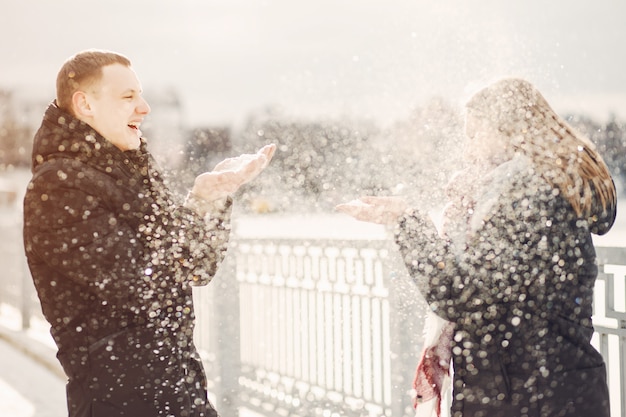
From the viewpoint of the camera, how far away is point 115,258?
1940 mm

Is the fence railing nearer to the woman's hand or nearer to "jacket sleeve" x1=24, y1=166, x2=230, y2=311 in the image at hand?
the woman's hand

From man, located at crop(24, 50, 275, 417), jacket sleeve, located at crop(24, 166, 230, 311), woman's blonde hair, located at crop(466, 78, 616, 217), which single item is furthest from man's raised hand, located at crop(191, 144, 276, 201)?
woman's blonde hair, located at crop(466, 78, 616, 217)

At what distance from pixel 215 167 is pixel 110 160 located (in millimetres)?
318

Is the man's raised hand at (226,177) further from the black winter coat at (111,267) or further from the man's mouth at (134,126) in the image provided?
the man's mouth at (134,126)

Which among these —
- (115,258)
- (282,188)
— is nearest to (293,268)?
(115,258)

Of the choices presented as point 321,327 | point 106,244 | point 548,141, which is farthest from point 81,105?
point 321,327

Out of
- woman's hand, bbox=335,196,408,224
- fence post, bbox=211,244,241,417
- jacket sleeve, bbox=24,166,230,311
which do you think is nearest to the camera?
jacket sleeve, bbox=24,166,230,311

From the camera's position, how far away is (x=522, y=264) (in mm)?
2125

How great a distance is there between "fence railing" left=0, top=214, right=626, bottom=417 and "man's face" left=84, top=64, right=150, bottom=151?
198 centimetres

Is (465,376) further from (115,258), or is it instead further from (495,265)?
(115,258)

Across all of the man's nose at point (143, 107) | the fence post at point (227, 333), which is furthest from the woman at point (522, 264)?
the fence post at point (227, 333)

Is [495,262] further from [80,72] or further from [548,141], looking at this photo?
[80,72]

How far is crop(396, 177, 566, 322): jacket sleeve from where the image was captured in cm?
210

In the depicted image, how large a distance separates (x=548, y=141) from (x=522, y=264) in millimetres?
374
